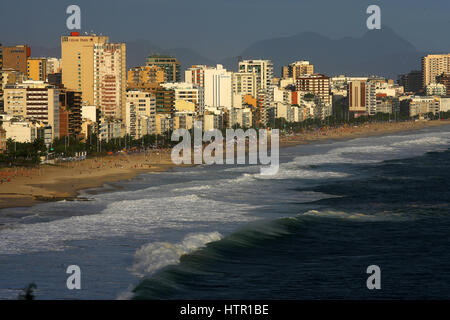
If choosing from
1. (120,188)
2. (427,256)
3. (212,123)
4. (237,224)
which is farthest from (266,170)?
(212,123)

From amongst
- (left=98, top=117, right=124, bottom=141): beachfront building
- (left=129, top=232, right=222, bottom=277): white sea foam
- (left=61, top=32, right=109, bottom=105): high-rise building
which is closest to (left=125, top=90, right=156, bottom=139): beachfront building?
(left=98, top=117, right=124, bottom=141): beachfront building

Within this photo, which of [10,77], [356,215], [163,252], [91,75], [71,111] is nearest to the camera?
Result: [163,252]

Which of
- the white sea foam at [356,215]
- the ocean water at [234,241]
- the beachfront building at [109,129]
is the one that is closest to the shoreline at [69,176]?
the ocean water at [234,241]

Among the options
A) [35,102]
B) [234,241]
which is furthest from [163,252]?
[35,102]

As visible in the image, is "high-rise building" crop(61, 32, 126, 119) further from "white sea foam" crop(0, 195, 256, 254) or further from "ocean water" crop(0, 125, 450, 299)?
"white sea foam" crop(0, 195, 256, 254)

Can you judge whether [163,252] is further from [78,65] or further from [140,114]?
[78,65]

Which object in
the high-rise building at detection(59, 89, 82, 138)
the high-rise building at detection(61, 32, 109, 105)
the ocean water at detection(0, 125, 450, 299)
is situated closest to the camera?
the ocean water at detection(0, 125, 450, 299)

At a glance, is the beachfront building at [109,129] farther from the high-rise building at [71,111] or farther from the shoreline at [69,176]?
the shoreline at [69,176]
